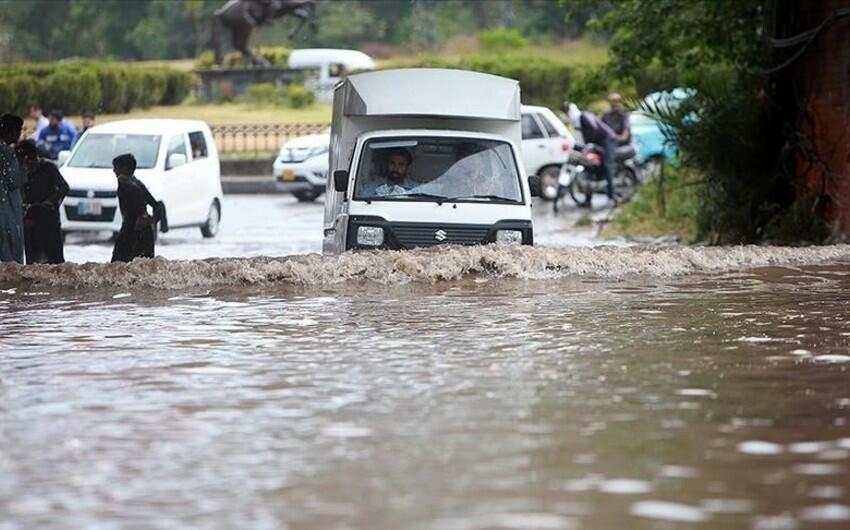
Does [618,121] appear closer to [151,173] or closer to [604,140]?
[604,140]

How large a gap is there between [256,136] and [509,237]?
1074 inches

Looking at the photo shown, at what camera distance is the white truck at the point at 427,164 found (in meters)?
16.0

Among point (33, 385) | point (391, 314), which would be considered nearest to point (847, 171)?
point (391, 314)

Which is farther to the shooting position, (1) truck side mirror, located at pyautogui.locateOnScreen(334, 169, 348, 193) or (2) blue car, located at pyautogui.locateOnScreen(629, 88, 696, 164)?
(2) blue car, located at pyautogui.locateOnScreen(629, 88, 696, 164)

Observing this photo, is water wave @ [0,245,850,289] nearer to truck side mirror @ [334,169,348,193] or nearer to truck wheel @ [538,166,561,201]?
truck side mirror @ [334,169,348,193]

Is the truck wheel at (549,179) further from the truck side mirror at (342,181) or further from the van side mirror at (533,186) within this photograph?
the truck side mirror at (342,181)

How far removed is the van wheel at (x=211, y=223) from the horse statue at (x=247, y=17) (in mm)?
25450

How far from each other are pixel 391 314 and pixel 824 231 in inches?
332

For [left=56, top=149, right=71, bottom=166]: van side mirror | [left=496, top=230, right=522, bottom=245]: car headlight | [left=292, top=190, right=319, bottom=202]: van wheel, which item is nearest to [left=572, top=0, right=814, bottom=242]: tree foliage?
[left=496, top=230, right=522, bottom=245]: car headlight

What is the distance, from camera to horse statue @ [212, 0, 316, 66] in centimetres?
5250

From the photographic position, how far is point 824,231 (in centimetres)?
2012

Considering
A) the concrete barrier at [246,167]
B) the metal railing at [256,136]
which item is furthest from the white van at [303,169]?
the metal railing at [256,136]

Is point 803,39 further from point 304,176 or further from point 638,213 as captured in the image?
point 304,176

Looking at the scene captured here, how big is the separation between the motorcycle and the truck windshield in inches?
555
